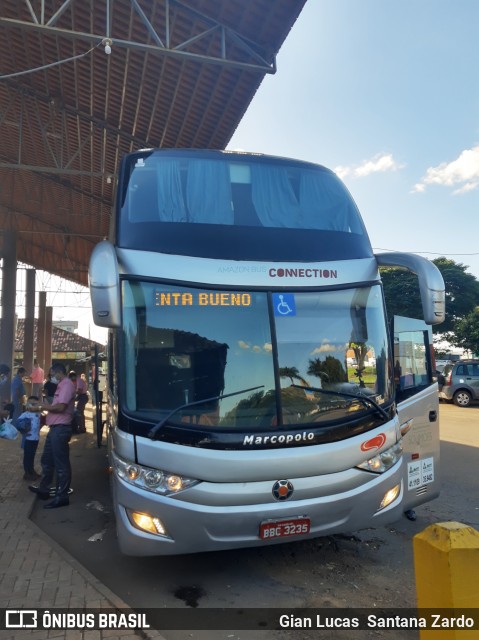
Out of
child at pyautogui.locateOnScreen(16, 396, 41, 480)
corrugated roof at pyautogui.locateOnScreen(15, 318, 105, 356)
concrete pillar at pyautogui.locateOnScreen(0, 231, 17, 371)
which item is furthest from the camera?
corrugated roof at pyautogui.locateOnScreen(15, 318, 105, 356)

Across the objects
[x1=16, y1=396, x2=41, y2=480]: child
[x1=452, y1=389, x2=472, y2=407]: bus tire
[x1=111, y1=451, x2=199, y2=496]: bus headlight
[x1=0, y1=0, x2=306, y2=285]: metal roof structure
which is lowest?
[x1=452, y1=389, x2=472, y2=407]: bus tire

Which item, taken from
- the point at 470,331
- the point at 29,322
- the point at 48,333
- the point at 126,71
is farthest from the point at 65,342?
the point at 126,71

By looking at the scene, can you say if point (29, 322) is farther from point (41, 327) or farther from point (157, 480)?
point (157, 480)

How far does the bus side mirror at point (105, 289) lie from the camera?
142 inches

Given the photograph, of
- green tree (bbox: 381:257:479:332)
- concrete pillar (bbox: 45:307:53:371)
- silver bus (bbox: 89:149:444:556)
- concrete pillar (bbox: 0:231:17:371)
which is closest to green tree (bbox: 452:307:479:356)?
green tree (bbox: 381:257:479:332)

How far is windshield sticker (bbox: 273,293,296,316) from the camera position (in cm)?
398

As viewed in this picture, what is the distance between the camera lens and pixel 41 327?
3134 cm

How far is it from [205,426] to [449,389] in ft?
55.8

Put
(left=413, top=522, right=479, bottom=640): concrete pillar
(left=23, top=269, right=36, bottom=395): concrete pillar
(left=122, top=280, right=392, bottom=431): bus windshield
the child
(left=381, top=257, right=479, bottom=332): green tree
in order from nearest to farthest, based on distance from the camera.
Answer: (left=413, top=522, right=479, bottom=640): concrete pillar
(left=122, top=280, right=392, bottom=431): bus windshield
the child
(left=23, top=269, right=36, bottom=395): concrete pillar
(left=381, top=257, right=479, bottom=332): green tree

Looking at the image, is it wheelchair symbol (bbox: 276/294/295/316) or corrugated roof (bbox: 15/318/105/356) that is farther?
corrugated roof (bbox: 15/318/105/356)

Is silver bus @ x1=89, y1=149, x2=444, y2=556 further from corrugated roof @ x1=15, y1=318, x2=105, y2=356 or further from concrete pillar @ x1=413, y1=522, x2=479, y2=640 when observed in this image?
corrugated roof @ x1=15, y1=318, x2=105, y2=356

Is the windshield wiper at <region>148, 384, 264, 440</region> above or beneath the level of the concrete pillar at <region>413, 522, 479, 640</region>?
above

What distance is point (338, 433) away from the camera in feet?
12.6

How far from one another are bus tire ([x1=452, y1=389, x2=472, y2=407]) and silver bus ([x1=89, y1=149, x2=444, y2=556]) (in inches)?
586
